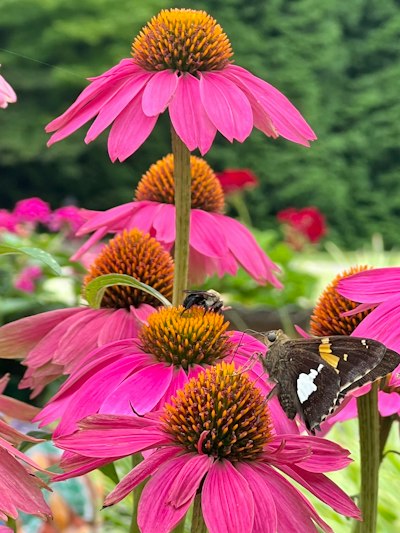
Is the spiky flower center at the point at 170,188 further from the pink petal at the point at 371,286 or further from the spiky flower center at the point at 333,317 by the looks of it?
the pink petal at the point at 371,286

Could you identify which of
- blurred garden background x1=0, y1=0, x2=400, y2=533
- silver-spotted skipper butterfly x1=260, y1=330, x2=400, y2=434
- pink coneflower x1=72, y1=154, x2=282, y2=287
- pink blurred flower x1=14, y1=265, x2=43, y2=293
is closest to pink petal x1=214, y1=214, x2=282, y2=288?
pink coneflower x1=72, y1=154, x2=282, y2=287

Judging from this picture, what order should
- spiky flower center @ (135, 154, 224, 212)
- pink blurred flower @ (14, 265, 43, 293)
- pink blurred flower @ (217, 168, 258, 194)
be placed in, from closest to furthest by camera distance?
spiky flower center @ (135, 154, 224, 212), pink blurred flower @ (14, 265, 43, 293), pink blurred flower @ (217, 168, 258, 194)

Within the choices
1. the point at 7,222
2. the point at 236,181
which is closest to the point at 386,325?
the point at 7,222

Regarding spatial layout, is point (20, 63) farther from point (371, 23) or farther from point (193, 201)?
point (193, 201)

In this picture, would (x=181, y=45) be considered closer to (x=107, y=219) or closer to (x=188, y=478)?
(x=107, y=219)

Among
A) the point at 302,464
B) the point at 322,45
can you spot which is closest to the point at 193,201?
the point at 302,464

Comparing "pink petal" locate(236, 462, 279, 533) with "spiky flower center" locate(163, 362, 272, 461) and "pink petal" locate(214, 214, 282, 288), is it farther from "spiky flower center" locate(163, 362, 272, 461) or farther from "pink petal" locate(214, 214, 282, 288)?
"pink petal" locate(214, 214, 282, 288)
